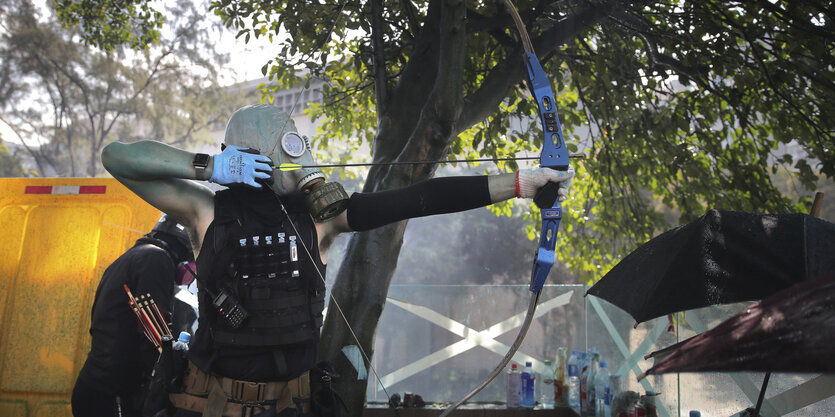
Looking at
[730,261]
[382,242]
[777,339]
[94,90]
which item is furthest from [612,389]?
[94,90]

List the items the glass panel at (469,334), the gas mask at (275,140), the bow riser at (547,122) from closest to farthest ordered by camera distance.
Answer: the bow riser at (547,122), the gas mask at (275,140), the glass panel at (469,334)

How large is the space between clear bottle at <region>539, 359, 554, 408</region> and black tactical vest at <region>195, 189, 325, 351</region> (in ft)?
12.3

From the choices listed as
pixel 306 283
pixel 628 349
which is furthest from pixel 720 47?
pixel 306 283

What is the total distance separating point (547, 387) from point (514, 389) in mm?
438

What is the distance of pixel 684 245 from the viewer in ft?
8.81

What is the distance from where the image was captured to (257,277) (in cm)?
244

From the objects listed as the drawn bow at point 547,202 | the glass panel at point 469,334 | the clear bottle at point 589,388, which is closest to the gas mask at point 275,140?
the drawn bow at point 547,202

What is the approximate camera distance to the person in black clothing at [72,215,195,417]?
3.48 meters

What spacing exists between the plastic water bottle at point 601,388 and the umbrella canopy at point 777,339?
3.71 m

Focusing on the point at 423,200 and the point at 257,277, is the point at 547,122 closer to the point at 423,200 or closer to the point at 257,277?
the point at 423,200

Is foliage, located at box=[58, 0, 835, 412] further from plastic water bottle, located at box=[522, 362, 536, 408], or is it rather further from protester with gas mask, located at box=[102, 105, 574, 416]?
plastic water bottle, located at box=[522, 362, 536, 408]

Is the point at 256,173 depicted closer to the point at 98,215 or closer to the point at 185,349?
the point at 185,349

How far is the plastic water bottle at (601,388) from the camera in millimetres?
4863

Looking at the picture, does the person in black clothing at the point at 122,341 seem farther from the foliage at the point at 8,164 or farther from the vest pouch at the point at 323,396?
the foliage at the point at 8,164
